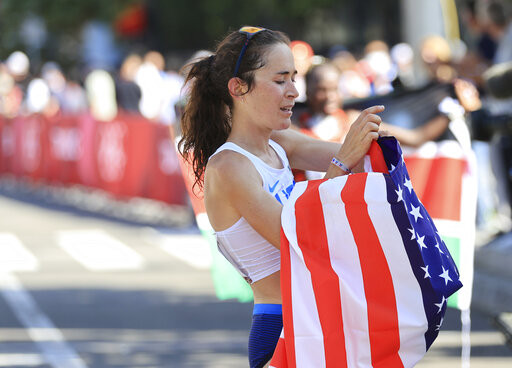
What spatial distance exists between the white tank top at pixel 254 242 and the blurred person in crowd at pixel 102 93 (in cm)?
1644

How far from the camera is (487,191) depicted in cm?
1138

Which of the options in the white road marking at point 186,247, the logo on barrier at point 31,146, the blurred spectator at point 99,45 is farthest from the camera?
the blurred spectator at point 99,45

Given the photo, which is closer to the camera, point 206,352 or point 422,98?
point 206,352

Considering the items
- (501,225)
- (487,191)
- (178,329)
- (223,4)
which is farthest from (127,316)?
(223,4)

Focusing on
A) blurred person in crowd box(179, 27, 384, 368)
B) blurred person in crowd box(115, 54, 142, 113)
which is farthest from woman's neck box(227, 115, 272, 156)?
blurred person in crowd box(115, 54, 142, 113)

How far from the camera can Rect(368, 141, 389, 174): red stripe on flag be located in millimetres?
3367

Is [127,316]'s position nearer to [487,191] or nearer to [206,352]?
[206,352]

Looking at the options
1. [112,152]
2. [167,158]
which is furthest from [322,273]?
[112,152]

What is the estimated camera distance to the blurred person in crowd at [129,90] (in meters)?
18.1

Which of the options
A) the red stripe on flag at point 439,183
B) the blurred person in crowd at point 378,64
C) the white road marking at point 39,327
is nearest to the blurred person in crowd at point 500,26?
the red stripe on flag at point 439,183

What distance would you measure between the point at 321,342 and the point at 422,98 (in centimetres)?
615

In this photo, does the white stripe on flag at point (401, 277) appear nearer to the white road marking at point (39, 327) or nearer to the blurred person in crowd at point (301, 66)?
the blurred person in crowd at point (301, 66)

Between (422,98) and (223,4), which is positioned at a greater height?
(223,4)

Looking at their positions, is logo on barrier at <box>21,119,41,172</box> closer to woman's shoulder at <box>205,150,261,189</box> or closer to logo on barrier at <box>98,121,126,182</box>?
logo on barrier at <box>98,121,126,182</box>
